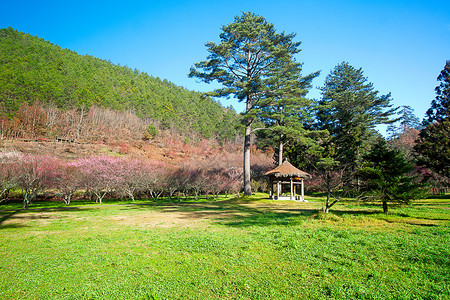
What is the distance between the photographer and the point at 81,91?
6128 centimetres

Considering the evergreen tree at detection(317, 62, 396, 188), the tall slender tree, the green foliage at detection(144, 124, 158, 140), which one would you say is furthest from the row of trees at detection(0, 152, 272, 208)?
the green foliage at detection(144, 124, 158, 140)

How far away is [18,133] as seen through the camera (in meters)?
46.1

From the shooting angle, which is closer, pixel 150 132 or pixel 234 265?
pixel 234 265

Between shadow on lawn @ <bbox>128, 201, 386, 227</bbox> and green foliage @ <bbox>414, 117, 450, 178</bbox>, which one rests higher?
green foliage @ <bbox>414, 117, 450, 178</bbox>

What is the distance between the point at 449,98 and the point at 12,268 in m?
32.7

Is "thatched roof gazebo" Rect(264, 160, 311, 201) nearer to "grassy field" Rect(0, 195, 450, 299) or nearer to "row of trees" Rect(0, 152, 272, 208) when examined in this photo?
"row of trees" Rect(0, 152, 272, 208)

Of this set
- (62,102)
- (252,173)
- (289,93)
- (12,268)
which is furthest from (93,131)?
(12,268)

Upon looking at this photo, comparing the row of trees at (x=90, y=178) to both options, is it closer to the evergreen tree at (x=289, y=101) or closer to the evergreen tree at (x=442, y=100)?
the evergreen tree at (x=289, y=101)

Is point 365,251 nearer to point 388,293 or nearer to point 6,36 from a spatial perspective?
point 388,293

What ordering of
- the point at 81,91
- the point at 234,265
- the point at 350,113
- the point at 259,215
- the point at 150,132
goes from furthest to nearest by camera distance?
→ 1. the point at 150,132
2. the point at 81,91
3. the point at 350,113
4. the point at 259,215
5. the point at 234,265

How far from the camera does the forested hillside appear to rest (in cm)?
5325

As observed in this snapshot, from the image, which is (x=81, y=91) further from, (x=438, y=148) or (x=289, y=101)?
(x=438, y=148)

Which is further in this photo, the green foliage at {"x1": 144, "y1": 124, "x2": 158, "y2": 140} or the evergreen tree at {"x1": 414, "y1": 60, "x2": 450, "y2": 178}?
the green foliage at {"x1": 144, "y1": 124, "x2": 158, "y2": 140}

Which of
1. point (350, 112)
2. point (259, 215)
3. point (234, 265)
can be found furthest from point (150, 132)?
point (234, 265)
